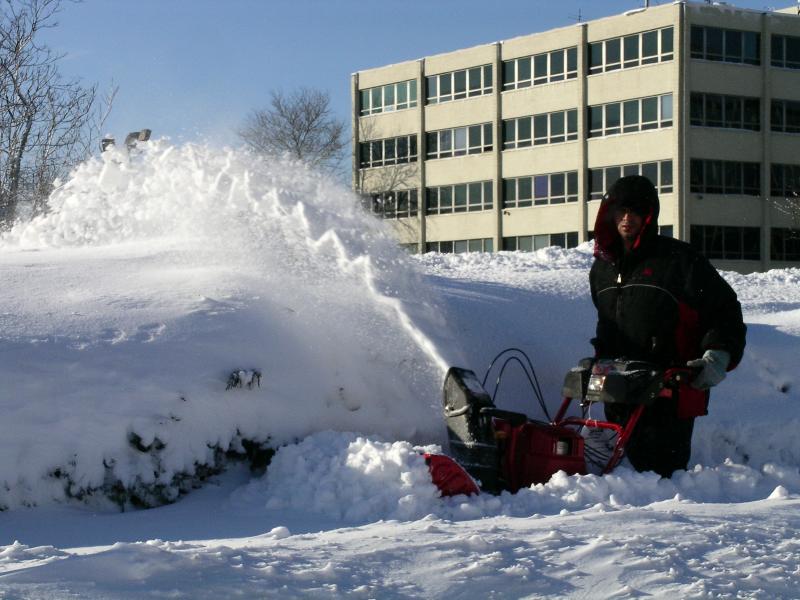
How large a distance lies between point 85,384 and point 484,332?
3.11m

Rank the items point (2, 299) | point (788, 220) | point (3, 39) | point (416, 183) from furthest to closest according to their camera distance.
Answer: point (416, 183)
point (788, 220)
point (3, 39)
point (2, 299)

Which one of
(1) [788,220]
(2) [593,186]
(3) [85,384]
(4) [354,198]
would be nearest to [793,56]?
(1) [788,220]

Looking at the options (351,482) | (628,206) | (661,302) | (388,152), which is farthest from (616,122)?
(351,482)

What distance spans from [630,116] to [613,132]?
982 millimetres

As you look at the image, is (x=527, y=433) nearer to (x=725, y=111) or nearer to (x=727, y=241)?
(x=727, y=241)

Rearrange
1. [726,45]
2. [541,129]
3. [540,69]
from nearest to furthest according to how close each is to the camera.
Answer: [726,45] → [541,129] → [540,69]

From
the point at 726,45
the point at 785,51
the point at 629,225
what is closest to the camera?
the point at 629,225

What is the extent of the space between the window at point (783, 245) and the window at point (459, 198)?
12343 mm

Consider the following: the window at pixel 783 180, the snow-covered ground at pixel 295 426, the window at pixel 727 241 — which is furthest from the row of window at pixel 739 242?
the snow-covered ground at pixel 295 426

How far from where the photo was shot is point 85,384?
5332mm

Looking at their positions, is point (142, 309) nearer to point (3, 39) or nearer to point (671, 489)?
point (671, 489)

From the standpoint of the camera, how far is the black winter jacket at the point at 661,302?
5.74 m

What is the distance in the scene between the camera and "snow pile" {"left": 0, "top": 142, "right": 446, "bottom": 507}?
17.1 feet

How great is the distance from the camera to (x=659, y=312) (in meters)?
5.83
